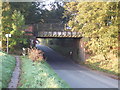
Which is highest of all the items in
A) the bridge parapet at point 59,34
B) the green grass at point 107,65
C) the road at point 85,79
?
the bridge parapet at point 59,34

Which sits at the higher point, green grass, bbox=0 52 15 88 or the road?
green grass, bbox=0 52 15 88

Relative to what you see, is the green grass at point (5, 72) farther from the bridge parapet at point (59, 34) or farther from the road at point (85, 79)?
the bridge parapet at point (59, 34)

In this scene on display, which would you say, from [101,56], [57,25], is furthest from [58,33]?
[101,56]

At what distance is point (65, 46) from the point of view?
1580 inches

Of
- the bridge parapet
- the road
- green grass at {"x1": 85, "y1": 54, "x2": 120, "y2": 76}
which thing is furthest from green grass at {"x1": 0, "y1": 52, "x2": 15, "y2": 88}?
the bridge parapet

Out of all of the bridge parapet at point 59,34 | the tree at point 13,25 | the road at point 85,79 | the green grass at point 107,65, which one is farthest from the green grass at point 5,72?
the bridge parapet at point 59,34

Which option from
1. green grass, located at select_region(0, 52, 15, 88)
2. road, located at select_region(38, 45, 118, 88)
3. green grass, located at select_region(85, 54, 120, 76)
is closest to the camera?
green grass, located at select_region(0, 52, 15, 88)

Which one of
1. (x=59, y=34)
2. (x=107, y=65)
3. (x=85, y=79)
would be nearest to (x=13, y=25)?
(x=59, y=34)

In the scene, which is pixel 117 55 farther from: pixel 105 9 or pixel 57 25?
pixel 57 25

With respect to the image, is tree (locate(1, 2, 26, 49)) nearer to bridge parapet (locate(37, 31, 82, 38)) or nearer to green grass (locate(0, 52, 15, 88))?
bridge parapet (locate(37, 31, 82, 38))

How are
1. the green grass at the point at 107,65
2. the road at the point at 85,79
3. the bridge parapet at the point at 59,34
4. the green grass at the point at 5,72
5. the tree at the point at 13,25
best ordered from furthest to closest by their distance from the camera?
the bridge parapet at the point at 59,34
the tree at the point at 13,25
the green grass at the point at 107,65
the road at the point at 85,79
the green grass at the point at 5,72

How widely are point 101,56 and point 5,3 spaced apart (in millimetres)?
16389

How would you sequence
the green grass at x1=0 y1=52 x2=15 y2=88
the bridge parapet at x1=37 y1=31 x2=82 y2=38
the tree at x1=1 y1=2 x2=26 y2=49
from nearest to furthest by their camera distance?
the green grass at x1=0 y1=52 x2=15 y2=88, the tree at x1=1 y1=2 x2=26 y2=49, the bridge parapet at x1=37 y1=31 x2=82 y2=38

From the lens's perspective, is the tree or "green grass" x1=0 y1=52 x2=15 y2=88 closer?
"green grass" x1=0 y1=52 x2=15 y2=88
